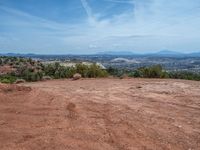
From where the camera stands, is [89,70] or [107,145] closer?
[107,145]

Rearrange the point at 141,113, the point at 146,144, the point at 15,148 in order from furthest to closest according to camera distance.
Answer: the point at 141,113, the point at 146,144, the point at 15,148

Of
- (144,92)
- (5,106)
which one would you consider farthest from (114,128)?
(144,92)

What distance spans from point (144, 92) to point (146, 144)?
8.13 m

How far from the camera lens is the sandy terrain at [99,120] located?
7.33 meters

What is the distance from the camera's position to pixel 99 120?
31.0 ft

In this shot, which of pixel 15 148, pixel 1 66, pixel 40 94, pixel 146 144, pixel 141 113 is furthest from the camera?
pixel 1 66

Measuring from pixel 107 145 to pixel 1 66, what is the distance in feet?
156

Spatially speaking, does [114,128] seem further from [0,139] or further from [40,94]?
[40,94]

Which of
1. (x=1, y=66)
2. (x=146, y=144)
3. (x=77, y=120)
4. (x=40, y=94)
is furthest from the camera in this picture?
(x=1, y=66)

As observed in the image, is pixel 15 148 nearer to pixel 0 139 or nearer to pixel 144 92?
pixel 0 139

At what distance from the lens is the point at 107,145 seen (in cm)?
718

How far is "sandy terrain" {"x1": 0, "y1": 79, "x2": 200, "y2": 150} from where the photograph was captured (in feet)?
24.1

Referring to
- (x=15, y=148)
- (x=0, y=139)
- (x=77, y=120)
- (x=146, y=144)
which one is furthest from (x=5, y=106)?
(x=146, y=144)

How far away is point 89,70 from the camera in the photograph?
25.1 metres
